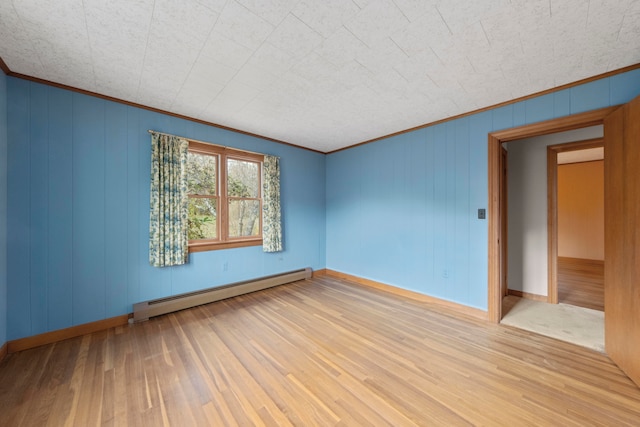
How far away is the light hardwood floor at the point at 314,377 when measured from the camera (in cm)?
145

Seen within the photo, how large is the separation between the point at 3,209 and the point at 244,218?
7.80 feet

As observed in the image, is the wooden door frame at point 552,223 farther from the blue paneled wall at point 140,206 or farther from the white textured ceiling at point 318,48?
the white textured ceiling at point 318,48

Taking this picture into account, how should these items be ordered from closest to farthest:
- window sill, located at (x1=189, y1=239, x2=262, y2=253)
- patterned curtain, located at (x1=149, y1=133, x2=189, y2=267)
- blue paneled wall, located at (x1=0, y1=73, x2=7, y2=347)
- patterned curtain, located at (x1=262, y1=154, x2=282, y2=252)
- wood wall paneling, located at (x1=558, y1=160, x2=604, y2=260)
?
blue paneled wall, located at (x1=0, y1=73, x2=7, y2=347) → patterned curtain, located at (x1=149, y1=133, x2=189, y2=267) → window sill, located at (x1=189, y1=239, x2=262, y2=253) → patterned curtain, located at (x1=262, y1=154, x2=282, y2=252) → wood wall paneling, located at (x1=558, y1=160, x2=604, y2=260)

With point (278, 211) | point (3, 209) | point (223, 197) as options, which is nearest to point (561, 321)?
point (278, 211)

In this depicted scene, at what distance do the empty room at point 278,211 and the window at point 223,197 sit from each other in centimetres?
3

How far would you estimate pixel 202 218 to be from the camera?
3.35 metres

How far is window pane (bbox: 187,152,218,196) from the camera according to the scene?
3232 millimetres

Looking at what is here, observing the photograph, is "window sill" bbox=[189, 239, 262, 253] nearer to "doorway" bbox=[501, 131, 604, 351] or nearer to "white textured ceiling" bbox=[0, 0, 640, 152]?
"white textured ceiling" bbox=[0, 0, 640, 152]

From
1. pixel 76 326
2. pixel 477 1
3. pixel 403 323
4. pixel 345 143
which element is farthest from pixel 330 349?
pixel 345 143

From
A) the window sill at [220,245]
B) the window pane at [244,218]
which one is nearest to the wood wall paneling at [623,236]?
the window sill at [220,245]

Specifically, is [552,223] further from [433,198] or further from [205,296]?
[205,296]

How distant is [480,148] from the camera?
2.86 meters

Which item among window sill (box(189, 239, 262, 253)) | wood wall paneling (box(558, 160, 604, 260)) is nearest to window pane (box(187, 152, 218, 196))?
window sill (box(189, 239, 262, 253))

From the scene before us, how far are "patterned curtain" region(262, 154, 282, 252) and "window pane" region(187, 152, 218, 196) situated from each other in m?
0.79
